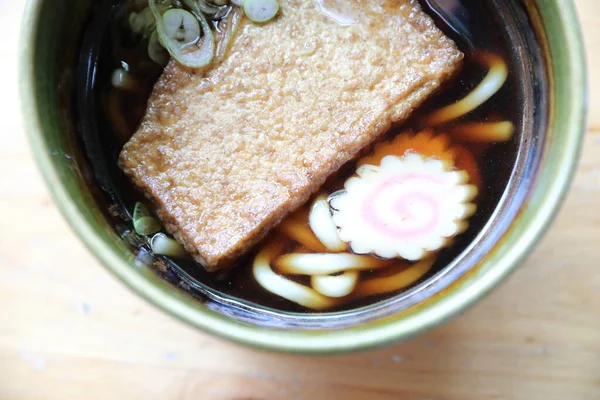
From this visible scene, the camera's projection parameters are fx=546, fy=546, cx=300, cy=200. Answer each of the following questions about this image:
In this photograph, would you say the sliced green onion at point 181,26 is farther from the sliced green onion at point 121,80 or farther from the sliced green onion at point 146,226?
the sliced green onion at point 146,226

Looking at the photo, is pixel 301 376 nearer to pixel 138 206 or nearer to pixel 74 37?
pixel 138 206

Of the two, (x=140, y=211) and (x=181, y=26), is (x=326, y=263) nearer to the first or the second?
(x=140, y=211)

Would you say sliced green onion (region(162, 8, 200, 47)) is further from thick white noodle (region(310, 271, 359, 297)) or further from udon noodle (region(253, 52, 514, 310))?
thick white noodle (region(310, 271, 359, 297))

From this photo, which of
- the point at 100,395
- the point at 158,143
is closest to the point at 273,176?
the point at 158,143

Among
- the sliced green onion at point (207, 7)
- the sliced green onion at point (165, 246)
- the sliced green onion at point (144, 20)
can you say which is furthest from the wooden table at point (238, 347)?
the sliced green onion at point (207, 7)

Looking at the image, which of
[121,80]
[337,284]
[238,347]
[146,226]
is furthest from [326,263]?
[121,80]

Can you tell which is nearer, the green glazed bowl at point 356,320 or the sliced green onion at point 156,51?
the green glazed bowl at point 356,320
